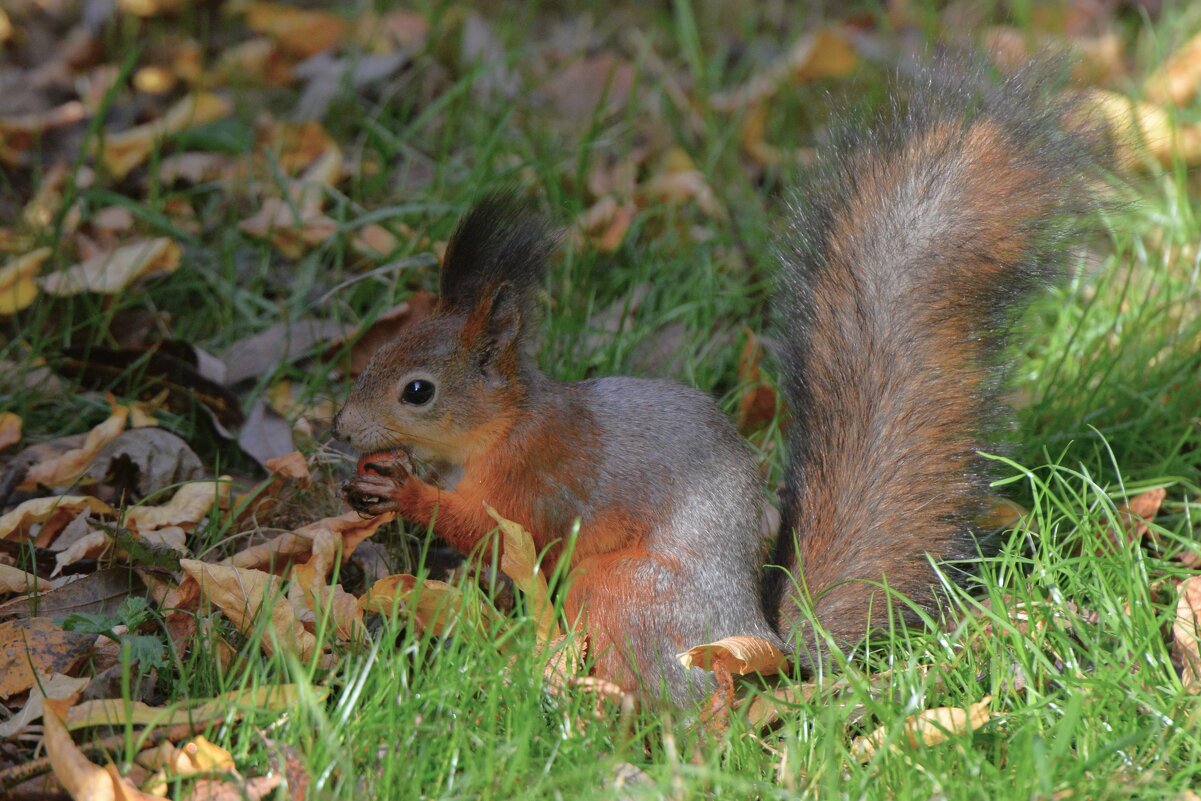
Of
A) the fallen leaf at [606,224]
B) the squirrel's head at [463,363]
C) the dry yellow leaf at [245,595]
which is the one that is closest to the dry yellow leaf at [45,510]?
the dry yellow leaf at [245,595]

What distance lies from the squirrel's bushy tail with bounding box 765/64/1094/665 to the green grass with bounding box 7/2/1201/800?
100mm

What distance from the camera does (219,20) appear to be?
3.69 meters

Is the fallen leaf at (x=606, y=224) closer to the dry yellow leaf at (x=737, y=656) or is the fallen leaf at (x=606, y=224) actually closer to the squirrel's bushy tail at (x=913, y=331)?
the squirrel's bushy tail at (x=913, y=331)

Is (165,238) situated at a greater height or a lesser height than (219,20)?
lesser

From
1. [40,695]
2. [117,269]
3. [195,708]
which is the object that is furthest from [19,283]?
[195,708]

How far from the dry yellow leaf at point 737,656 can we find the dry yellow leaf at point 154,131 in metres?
1.73

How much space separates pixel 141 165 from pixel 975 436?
6.54 ft

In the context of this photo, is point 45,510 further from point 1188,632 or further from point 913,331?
point 1188,632

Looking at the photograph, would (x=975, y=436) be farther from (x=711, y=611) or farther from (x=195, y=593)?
(x=195, y=593)

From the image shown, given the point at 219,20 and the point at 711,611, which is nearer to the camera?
the point at 711,611

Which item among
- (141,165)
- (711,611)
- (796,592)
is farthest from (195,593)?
(141,165)

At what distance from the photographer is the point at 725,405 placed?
2412 millimetres

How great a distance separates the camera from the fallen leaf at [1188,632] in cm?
170

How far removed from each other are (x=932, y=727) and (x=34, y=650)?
3.70 ft
